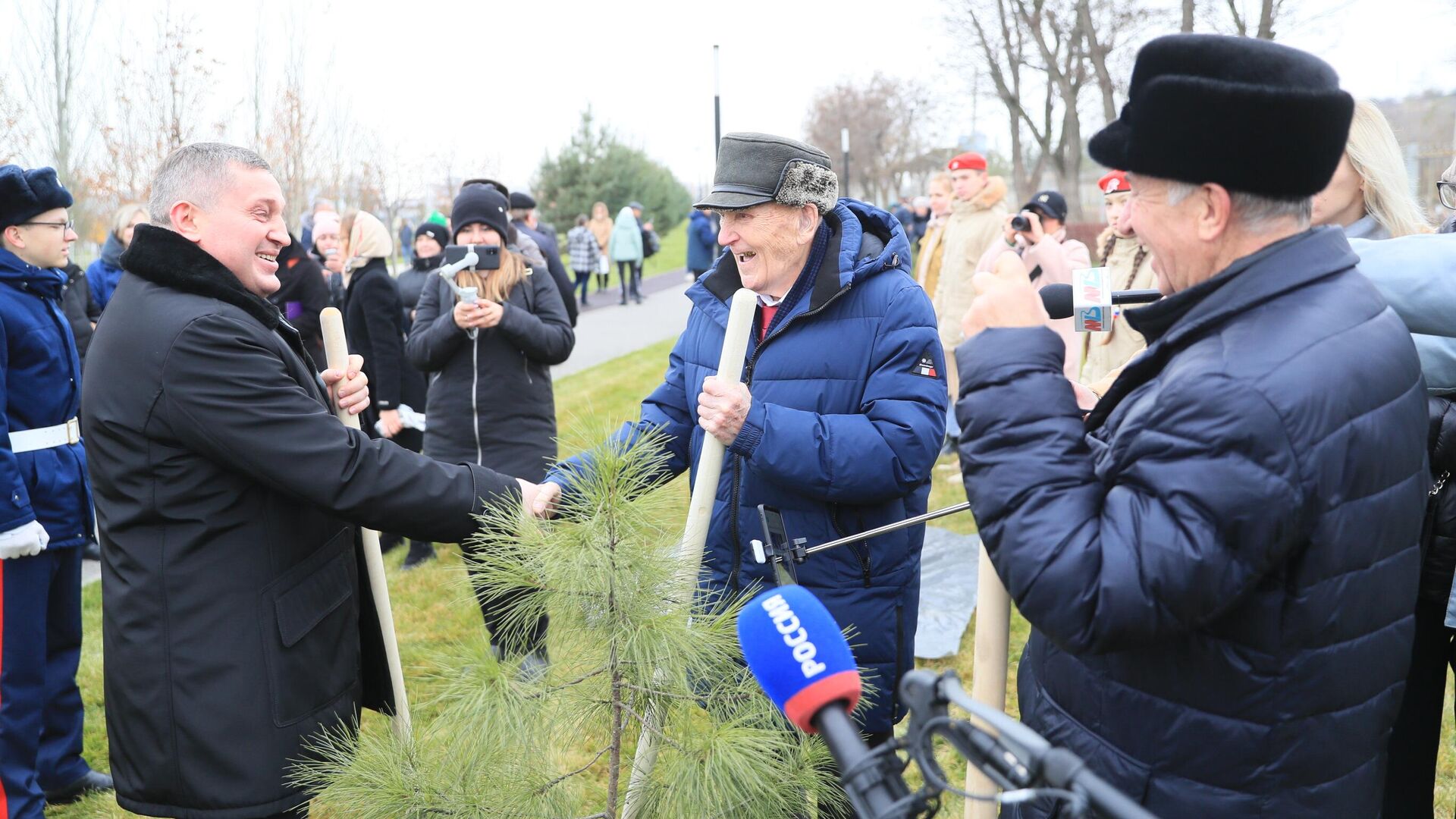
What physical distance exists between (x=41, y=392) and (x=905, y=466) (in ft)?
10.2

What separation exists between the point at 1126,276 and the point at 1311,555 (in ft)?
12.3

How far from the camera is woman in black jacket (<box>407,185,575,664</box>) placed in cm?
462

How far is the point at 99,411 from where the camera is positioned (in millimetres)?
2262

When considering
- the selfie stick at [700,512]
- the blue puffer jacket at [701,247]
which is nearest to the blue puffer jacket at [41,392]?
the selfie stick at [700,512]

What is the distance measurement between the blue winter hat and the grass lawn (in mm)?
1964

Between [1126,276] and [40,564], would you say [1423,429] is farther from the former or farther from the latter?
[40,564]

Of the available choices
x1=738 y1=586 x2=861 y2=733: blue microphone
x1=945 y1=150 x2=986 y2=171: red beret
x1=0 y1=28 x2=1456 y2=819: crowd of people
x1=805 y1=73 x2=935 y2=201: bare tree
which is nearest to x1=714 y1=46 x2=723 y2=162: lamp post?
x1=945 y1=150 x2=986 y2=171: red beret

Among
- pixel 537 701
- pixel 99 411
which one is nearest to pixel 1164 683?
pixel 537 701

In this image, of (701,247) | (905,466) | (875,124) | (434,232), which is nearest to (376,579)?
(905,466)

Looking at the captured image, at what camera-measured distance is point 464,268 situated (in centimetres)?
462

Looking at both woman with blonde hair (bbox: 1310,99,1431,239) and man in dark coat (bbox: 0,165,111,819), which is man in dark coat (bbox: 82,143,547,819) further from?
woman with blonde hair (bbox: 1310,99,1431,239)

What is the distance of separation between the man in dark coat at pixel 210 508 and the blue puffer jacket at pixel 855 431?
0.57 meters

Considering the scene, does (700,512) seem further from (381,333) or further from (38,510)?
(381,333)

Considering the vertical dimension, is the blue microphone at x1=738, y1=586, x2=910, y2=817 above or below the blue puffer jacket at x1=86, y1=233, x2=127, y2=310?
below
